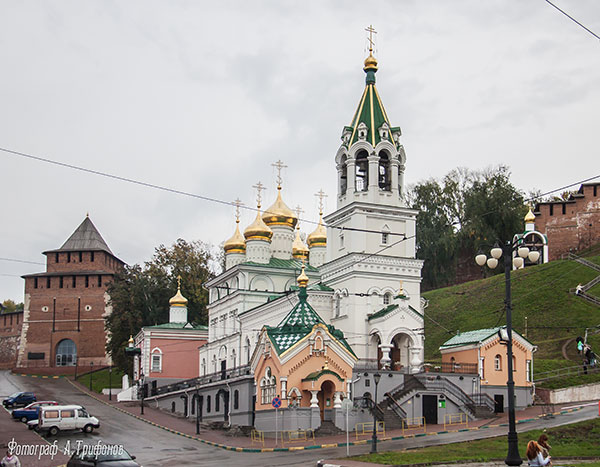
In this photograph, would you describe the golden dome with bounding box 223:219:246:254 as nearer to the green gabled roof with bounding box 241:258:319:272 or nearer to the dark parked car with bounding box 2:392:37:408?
the green gabled roof with bounding box 241:258:319:272

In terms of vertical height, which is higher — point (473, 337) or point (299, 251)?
point (299, 251)

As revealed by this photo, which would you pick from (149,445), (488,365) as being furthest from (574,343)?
(149,445)

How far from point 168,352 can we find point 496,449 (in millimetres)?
36299

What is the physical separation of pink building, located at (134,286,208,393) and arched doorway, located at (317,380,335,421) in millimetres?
22900

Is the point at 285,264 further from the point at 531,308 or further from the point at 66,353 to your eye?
the point at 66,353

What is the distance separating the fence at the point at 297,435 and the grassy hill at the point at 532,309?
655 inches

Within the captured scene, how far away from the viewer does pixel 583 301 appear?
54.6 meters

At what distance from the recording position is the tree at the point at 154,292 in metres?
62.9

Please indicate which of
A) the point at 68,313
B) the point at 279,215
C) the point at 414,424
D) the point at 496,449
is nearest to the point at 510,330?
the point at 496,449

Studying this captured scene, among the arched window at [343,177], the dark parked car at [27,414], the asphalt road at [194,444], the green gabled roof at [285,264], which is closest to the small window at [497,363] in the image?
the asphalt road at [194,444]

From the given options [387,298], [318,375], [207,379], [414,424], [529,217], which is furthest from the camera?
[529,217]

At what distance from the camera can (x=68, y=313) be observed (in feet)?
265

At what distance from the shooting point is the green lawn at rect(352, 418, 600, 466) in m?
23.2

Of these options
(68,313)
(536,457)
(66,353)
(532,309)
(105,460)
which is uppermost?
(68,313)
